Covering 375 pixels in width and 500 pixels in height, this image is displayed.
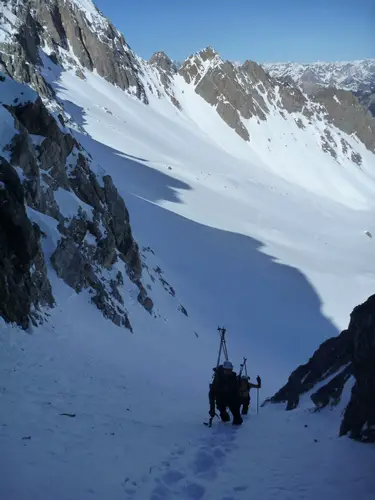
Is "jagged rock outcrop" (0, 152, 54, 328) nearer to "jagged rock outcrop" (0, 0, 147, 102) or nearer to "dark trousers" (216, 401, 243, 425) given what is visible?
"dark trousers" (216, 401, 243, 425)

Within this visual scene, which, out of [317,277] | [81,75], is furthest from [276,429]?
[81,75]

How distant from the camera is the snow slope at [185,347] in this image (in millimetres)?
6301

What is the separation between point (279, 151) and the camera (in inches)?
4358

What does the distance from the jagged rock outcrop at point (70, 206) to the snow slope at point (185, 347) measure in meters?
0.94

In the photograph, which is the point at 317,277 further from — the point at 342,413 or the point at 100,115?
the point at 100,115

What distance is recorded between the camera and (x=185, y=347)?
21578 millimetres

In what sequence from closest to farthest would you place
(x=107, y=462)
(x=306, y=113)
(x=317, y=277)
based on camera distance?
1. (x=107, y=462)
2. (x=317, y=277)
3. (x=306, y=113)

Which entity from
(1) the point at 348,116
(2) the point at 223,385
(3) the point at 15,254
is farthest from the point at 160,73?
(2) the point at 223,385

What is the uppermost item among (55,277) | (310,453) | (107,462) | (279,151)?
(279,151)

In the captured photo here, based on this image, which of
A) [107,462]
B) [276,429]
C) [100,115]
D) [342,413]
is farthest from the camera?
[100,115]

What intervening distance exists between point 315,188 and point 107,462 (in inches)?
3875

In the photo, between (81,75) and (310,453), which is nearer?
(310,453)

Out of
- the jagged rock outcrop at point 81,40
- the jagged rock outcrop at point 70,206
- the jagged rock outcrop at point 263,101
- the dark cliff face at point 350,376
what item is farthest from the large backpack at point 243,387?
the jagged rock outcrop at point 263,101

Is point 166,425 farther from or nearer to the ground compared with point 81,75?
nearer to the ground
